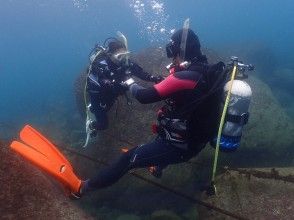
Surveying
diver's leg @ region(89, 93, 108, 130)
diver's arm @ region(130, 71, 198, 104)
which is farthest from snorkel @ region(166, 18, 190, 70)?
diver's leg @ region(89, 93, 108, 130)

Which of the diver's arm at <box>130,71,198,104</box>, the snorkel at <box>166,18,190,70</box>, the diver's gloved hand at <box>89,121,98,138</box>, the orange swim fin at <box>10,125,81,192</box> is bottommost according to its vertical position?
the diver's gloved hand at <box>89,121,98,138</box>

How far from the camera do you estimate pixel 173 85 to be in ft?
14.9

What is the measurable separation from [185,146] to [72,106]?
18.8 meters

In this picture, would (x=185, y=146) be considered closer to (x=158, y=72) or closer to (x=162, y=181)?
(x=162, y=181)

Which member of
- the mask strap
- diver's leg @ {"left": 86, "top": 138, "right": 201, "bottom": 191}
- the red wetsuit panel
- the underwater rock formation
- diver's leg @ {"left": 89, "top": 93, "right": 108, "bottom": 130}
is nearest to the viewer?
the red wetsuit panel

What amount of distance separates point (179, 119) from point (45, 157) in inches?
83.4

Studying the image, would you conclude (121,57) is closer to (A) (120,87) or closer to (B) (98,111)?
(A) (120,87)

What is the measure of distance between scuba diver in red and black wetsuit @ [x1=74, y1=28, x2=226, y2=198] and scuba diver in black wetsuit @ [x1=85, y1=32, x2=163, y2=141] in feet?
3.23

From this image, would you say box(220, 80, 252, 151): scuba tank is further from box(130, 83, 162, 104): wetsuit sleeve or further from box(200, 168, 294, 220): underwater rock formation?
box(200, 168, 294, 220): underwater rock formation

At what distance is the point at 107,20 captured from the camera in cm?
13362

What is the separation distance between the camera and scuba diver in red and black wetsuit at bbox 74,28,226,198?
15.0 ft

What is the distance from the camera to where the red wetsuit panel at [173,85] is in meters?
4.52

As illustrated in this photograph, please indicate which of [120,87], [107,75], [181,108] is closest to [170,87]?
[181,108]

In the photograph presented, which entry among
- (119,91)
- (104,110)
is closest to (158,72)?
(104,110)
